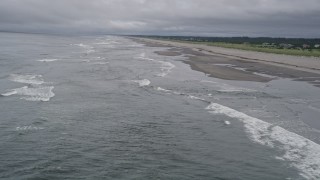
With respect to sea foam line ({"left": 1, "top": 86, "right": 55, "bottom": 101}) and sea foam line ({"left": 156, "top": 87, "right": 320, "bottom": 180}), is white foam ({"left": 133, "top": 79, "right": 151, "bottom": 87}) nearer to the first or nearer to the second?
sea foam line ({"left": 1, "top": 86, "right": 55, "bottom": 101})

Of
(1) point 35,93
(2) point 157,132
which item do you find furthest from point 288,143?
(1) point 35,93

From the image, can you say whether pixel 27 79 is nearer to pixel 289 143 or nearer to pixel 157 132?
pixel 157 132

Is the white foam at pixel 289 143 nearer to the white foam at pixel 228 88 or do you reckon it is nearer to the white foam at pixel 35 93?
the white foam at pixel 228 88

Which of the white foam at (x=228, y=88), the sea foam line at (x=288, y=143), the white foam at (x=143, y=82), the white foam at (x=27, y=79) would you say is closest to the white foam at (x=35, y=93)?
the white foam at (x=27, y=79)

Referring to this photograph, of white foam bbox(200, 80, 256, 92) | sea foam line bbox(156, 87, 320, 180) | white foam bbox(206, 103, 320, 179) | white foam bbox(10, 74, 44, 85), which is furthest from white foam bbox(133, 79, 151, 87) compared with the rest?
white foam bbox(206, 103, 320, 179)

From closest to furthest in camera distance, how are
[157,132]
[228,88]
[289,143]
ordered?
[289,143] → [157,132] → [228,88]
